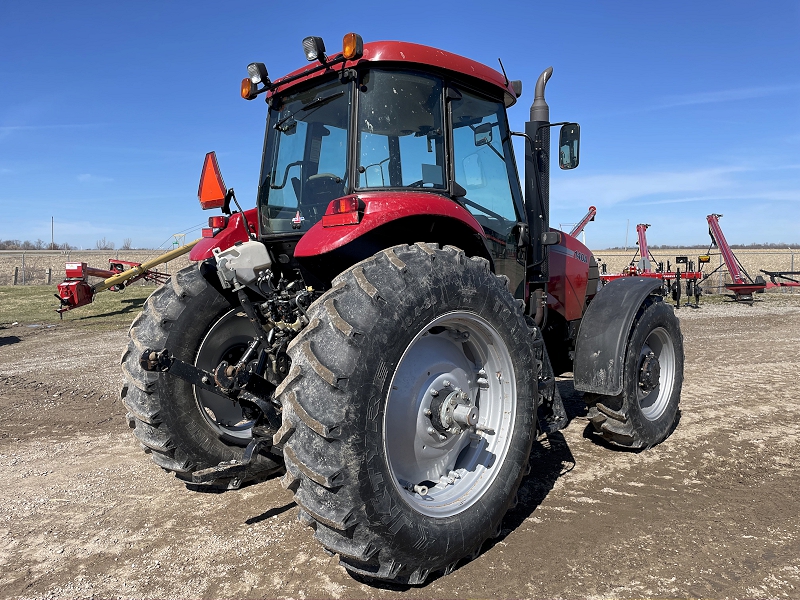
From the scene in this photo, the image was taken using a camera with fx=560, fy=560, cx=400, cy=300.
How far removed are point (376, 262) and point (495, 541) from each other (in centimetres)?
163

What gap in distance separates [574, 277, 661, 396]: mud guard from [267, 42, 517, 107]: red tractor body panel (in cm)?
184

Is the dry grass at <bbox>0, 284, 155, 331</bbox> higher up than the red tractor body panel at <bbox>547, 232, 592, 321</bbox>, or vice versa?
the red tractor body panel at <bbox>547, 232, 592, 321</bbox>

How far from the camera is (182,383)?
3459 mm

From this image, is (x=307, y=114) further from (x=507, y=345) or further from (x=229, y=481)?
(x=229, y=481)

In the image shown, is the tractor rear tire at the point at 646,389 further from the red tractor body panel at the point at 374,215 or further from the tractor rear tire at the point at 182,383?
the tractor rear tire at the point at 182,383

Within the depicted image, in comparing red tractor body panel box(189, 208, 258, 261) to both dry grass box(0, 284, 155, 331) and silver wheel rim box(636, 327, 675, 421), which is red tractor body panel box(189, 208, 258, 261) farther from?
dry grass box(0, 284, 155, 331)

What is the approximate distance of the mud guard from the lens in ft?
13.2

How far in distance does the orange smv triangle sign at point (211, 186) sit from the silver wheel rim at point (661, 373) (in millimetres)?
3508

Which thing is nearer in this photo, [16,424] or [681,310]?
[16,424]

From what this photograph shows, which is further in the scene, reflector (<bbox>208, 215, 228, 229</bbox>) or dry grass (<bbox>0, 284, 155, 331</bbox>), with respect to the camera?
dry grass (<bbox>0, 284, 155, 331</bbox>)

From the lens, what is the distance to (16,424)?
541cm

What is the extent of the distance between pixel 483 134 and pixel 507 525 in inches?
98.9

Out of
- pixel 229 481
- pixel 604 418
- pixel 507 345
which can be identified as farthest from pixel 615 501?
pixel 229 481

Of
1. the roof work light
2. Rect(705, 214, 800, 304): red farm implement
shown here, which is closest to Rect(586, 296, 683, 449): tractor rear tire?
the roof work light
